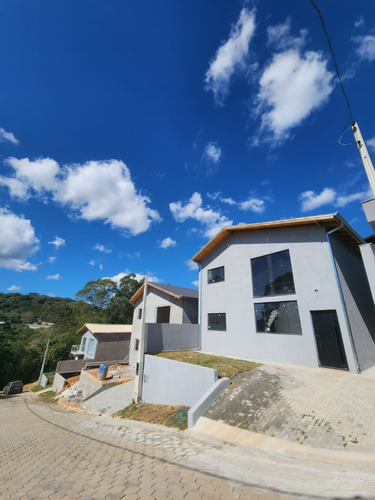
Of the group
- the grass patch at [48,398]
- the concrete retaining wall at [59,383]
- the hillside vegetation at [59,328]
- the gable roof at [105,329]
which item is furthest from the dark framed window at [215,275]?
the hillside vegetation at [59,328]

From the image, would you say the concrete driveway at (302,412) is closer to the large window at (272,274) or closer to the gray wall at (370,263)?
the gray wall at (370,263)

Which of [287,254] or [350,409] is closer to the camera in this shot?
[350,409]


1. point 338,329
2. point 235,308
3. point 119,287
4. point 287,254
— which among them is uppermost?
point 119,287

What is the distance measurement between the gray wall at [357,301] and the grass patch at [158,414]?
8570 millimetres

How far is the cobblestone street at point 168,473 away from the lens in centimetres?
394

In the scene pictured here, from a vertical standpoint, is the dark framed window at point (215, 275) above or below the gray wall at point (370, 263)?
above

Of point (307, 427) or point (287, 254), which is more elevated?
point (287, 254)

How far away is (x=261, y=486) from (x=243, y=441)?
2.14m

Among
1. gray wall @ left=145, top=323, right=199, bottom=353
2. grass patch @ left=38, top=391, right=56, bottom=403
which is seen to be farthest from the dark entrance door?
grass patch @ left=38, top=391, right=56, bottom=403

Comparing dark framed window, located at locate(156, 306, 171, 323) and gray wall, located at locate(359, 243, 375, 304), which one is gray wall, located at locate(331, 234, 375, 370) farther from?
dark framed window, located at locate(156, 306, 171, 323)

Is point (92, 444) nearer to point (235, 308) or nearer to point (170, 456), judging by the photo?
point (170, 456)

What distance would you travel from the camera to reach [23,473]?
213 inches

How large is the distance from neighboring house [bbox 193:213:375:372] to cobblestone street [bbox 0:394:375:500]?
756 centimetres

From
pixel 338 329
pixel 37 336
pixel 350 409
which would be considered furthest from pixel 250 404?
pixel 37 336
